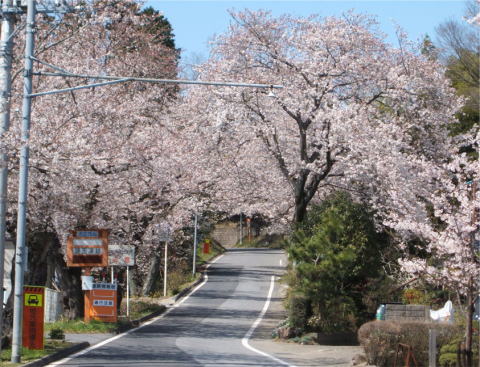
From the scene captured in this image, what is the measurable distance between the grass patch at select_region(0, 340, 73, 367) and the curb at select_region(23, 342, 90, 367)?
158mm

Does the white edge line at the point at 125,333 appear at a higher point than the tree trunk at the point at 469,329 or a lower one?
lower

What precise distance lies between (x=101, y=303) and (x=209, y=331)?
3853 millimetres

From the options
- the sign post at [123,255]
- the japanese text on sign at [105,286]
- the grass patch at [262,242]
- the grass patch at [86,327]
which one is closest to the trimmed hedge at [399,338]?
the grass patch at [86,327]

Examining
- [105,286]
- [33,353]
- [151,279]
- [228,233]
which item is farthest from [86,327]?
[228,233]

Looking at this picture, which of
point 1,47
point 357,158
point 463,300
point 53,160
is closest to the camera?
point 1,47

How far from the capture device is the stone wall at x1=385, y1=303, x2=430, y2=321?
69.3 ft

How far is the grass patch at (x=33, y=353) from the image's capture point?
53.4 feet

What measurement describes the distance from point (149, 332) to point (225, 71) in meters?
9.18

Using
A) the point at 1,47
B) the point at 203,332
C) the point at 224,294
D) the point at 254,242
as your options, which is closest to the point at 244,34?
the point at 203,332

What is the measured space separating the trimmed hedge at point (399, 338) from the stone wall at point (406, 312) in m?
2.51

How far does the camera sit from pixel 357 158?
25953 mm

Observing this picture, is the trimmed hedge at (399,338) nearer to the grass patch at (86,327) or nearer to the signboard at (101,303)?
the grass patch at (86,327)

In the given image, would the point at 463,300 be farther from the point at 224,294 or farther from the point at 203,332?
the point at 224,294

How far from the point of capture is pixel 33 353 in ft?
57.6
